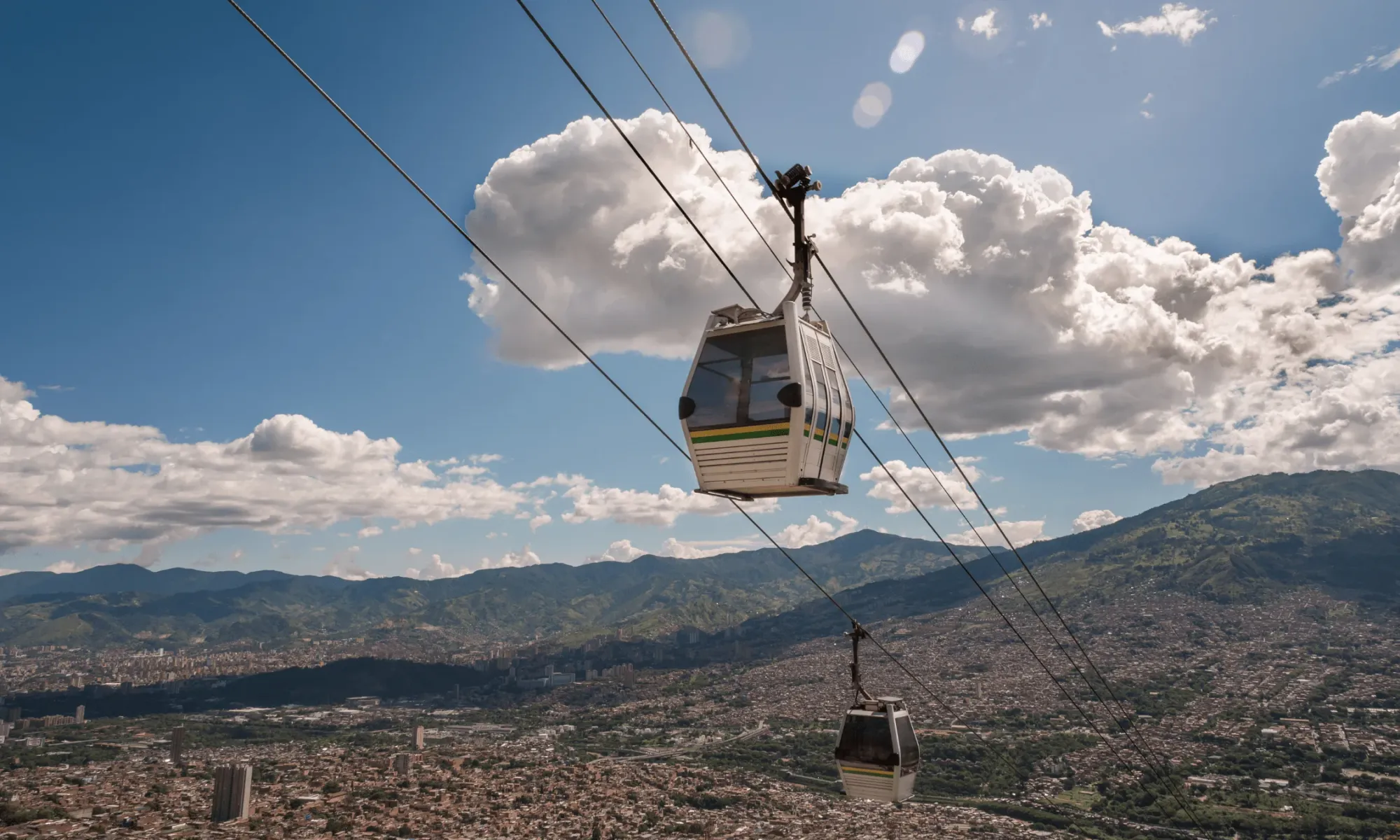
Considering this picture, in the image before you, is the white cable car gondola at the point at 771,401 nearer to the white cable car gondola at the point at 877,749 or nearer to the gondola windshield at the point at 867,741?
the white cable car gondola at the point at 877,749

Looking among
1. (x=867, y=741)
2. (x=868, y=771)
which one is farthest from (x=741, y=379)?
(x=868, y=771)

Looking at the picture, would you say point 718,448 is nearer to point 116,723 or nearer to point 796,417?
point 796,417

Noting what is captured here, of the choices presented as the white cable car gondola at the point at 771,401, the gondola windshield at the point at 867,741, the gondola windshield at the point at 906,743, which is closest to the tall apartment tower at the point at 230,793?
the gondola windshield at the point at 867,741

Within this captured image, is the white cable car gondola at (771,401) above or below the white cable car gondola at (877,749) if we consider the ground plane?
above

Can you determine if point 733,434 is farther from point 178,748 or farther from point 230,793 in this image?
point 178,748

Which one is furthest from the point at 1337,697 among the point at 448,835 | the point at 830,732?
the point at 448,835
